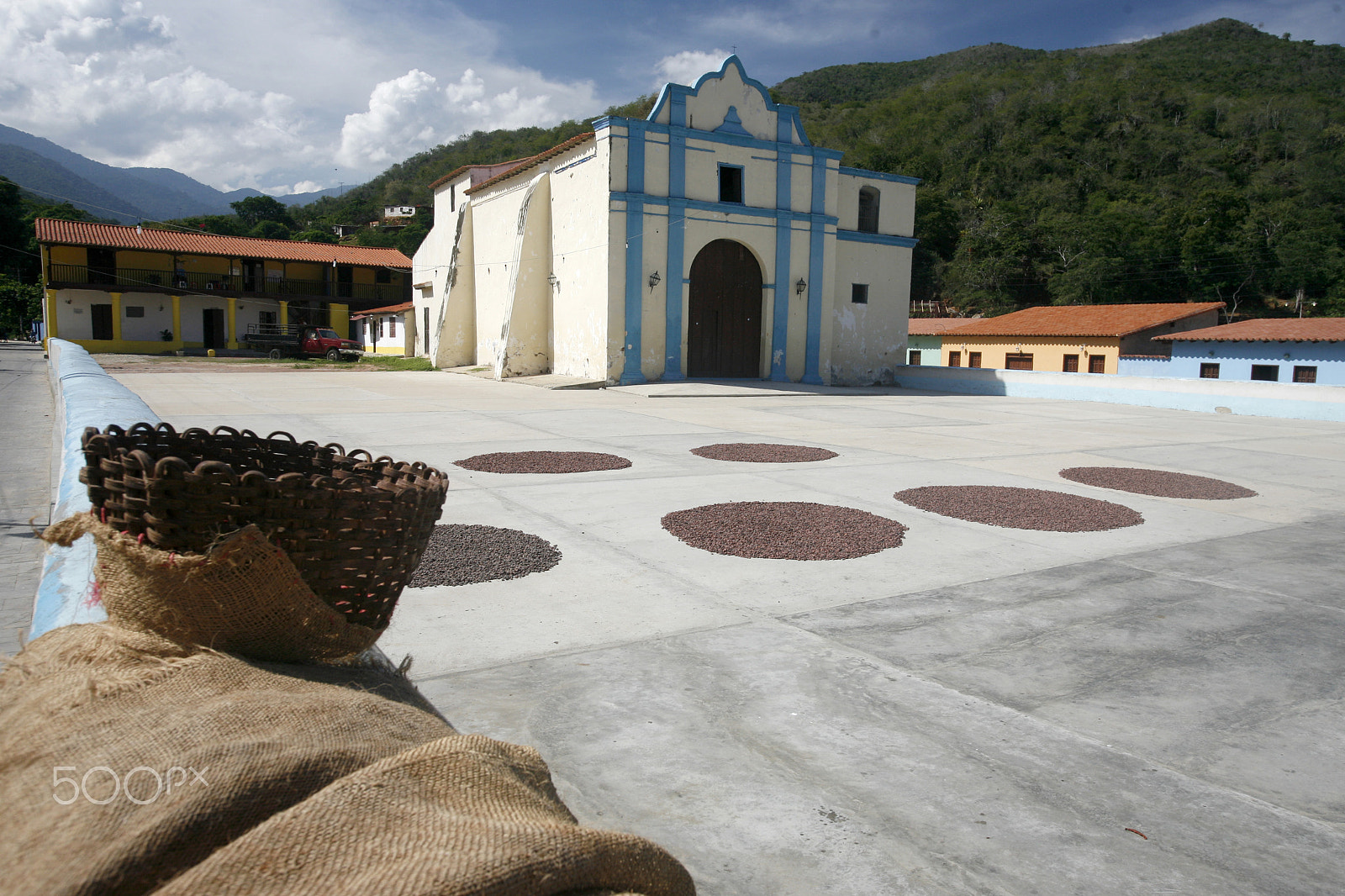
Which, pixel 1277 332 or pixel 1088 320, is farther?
pixel 1088 320

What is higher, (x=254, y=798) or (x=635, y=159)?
(x=635, y=159)

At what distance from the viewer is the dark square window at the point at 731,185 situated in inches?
917

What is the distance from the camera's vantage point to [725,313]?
2359cm

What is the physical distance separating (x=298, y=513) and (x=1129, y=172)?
6995 cm

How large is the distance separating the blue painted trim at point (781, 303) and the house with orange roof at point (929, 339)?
2628cm

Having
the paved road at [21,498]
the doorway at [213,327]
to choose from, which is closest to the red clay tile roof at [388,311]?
the doorway at [213,327]

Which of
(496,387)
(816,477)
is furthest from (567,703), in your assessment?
(496,387)

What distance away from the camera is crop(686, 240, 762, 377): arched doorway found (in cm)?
2320

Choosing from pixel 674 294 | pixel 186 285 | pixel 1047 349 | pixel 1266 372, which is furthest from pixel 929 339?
pixel 186 285

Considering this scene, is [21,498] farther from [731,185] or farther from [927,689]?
[731,185]

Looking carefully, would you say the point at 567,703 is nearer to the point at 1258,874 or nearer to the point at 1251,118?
the point at 1258,874

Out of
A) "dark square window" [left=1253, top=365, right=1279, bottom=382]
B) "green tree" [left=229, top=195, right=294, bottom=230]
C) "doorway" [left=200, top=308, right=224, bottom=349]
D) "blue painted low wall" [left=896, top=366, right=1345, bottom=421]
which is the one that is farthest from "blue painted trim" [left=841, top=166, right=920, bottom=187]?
"green tree" [left=229, top=195, right=294, bottom=230]

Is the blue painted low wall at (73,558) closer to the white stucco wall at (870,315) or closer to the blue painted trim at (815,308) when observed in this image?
the blue painted trim at (815,308)

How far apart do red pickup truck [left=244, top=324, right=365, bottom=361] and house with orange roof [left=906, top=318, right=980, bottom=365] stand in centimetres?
2991
